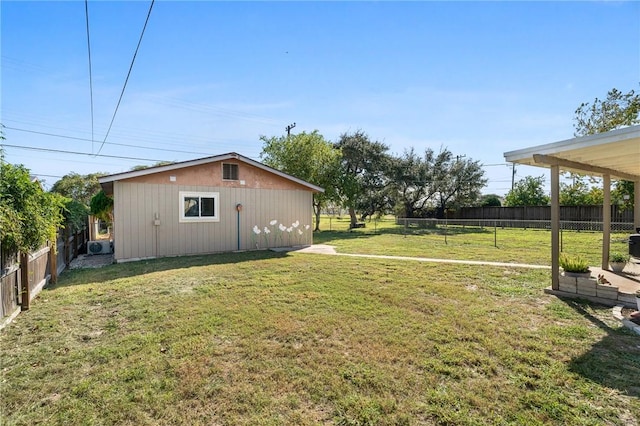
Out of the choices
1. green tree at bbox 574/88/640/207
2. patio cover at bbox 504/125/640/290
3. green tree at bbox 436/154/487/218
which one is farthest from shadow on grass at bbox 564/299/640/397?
green tree at bbox 436/154/487/218

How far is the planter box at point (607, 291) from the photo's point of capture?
457 cm

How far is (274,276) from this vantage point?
633 cm

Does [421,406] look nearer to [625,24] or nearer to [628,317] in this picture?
[628,317]

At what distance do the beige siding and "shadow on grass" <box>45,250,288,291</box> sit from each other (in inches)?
20.8

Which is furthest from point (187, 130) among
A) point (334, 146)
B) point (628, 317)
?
point (628, 317)

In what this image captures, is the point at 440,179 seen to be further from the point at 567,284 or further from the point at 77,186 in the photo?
the point at 77,186

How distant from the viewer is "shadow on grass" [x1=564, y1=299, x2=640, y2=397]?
2564 millimetres

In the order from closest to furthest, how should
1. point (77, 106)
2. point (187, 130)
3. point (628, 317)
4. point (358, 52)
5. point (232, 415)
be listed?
1. point (232, 415)
2. point (628, 317)
3. point (358, 52)
4. point (77, 106)
5. point (187, 130)

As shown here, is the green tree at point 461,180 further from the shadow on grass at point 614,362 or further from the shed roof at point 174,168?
the shadow on grass at point 614,362

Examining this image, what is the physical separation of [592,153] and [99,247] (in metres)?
13.3

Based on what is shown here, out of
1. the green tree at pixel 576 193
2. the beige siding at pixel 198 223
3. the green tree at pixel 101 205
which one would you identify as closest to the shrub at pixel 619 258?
the beige siding at pixel 198 223

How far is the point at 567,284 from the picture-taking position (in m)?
4.97

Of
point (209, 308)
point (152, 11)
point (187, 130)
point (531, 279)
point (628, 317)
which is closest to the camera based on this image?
point (628, 317)

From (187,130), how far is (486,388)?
28.5m
